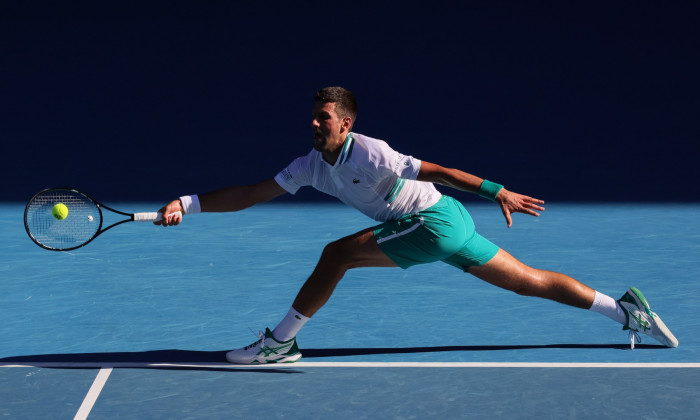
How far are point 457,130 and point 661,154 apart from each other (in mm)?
2248

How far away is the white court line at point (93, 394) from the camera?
410 centimetres

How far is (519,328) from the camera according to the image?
17.5ft

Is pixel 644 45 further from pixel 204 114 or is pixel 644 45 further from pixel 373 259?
pixel 373 259

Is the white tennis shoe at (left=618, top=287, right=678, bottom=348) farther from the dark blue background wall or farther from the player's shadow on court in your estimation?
the dark blue background wall

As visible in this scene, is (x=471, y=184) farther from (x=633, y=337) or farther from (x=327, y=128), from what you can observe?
(x=633, y=337)

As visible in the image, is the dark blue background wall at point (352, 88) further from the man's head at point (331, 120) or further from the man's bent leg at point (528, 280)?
the man's head at point (331, 120)

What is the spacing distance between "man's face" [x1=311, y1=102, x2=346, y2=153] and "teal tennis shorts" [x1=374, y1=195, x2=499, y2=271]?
0.44 m

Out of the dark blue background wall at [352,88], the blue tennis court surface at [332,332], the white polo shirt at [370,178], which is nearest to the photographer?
the blue tennis court surface at [332,332]

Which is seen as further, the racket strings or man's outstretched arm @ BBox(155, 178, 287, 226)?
the racket strings

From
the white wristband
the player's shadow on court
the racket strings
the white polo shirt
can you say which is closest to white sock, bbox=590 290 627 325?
the player's shadow on court

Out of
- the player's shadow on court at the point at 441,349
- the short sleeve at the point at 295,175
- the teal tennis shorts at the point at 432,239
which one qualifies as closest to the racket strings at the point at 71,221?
the short sleeve at the point at 295,175

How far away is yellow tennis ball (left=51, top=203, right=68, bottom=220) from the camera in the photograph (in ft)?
Result: 16.6

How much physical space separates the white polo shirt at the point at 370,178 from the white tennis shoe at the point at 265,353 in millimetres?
721

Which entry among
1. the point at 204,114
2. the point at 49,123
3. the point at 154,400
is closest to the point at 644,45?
the point at 204,114
